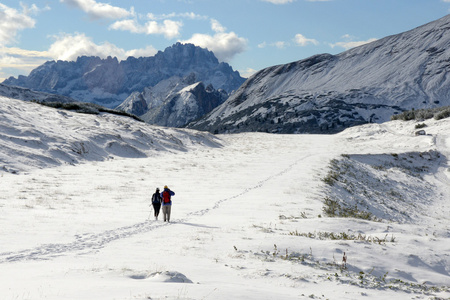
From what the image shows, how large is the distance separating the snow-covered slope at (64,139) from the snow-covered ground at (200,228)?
21 centimetres

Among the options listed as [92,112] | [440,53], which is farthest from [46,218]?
[440,53]

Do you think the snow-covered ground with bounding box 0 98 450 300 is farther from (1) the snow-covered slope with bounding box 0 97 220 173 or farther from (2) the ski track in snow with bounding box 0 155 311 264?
(1) the snow-covered slope with bounding box 0 97 220 173

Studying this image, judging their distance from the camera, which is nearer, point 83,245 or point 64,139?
point 83,245

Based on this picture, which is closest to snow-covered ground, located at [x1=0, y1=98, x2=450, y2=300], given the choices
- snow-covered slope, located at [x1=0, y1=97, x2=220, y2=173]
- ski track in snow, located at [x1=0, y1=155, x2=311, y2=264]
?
ski track in snow, located at [x1=0, y1=155, x2=311, y2=264]

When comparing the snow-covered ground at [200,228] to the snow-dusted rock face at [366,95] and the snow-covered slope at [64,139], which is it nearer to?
the snow-covered slope at [64,139]

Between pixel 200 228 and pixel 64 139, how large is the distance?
79.5 ft

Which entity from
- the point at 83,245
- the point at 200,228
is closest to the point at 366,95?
the point at 200,228

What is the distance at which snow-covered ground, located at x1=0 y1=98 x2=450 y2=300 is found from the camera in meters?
8.17

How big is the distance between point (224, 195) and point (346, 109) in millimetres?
134791

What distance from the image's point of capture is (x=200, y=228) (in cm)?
1409

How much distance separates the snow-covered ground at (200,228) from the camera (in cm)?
817

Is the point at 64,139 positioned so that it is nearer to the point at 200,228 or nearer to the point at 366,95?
the point at 200,228

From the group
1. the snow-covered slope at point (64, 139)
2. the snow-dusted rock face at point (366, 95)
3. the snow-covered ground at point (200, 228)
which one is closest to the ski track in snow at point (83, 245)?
the snow-covered ground at point (200, 228)

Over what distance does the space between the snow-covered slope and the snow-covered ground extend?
A: 8.3 inches
